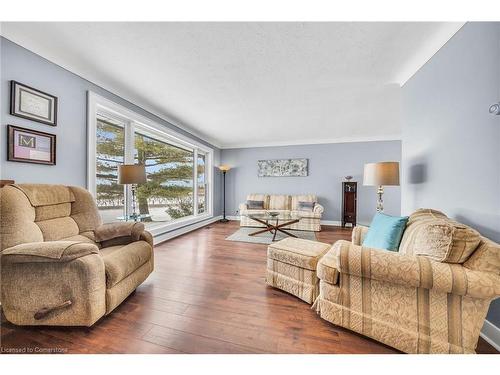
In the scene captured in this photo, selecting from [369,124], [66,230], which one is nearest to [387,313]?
[66,230]

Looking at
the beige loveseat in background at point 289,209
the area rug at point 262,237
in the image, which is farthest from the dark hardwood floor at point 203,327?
the beige loveseat in background at point 289,209

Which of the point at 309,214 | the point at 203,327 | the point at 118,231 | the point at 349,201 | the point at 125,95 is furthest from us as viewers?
the point at 349,201

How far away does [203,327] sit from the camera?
140 centimetres

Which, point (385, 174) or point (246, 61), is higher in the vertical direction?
point (246, 61)

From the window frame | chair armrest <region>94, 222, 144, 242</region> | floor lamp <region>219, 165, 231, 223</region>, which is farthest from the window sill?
chair armrest <region>94, 222, 144, 242</region>

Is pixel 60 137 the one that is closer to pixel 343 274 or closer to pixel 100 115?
pixel 100 115

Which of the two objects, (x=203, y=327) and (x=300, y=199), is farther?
(x=300, y=199)

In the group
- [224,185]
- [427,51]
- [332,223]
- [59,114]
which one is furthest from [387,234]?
[224,185]

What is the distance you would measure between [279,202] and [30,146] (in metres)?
4.84

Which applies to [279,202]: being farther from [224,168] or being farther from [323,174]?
[224,168]

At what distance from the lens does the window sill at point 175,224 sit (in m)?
3.46

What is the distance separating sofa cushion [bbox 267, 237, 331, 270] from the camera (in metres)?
1.72

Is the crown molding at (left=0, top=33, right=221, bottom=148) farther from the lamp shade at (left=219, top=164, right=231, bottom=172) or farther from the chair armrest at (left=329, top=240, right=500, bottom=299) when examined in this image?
the chair armrest at (left=329, top=240, right=500, bottom=299)

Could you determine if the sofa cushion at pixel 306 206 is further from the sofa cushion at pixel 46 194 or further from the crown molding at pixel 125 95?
the sofa cushion at pixel 46 194
